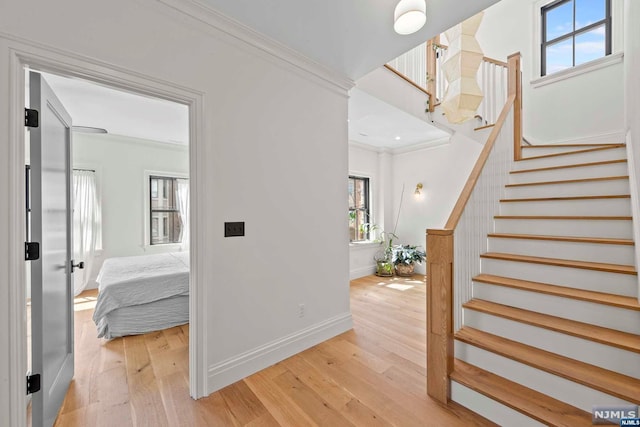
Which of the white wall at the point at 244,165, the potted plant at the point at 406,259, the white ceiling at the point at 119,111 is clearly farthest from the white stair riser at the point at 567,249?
the white ceiling at the point at 119,111

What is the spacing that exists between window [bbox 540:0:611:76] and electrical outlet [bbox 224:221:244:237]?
509 centimetres

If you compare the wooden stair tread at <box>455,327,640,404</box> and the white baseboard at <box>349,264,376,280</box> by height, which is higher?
the wooden stair tread at <box>455,327,640,404</box>

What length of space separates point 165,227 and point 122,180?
114cm

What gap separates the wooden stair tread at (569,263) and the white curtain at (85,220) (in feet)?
18.4

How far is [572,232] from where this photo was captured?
85.6 inches

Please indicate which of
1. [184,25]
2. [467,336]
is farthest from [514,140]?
[184,25]

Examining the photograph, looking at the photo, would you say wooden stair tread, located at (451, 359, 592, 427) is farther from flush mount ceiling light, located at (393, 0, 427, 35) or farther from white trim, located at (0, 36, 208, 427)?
white trim, located at (0, 36, 208, 427)

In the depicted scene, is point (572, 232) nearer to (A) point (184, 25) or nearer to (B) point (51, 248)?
(A) point (184, 25)

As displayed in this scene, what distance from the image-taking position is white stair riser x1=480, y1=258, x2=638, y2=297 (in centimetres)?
165

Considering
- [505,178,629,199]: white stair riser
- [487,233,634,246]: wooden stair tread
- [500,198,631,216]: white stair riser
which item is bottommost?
[487,233,634,246]: wooden stair tread

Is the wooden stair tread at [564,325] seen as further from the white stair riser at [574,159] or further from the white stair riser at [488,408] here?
the white stair riser at [574,159]

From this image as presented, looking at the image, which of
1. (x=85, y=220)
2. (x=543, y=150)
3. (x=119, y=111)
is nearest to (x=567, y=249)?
(x=543, y=150)

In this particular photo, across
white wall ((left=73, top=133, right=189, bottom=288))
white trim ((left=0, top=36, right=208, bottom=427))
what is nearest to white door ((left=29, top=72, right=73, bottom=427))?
white trim ((left=0, top=36, right=208, bottom=427))

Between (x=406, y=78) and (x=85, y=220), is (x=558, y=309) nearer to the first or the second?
(x=406, y=78)
